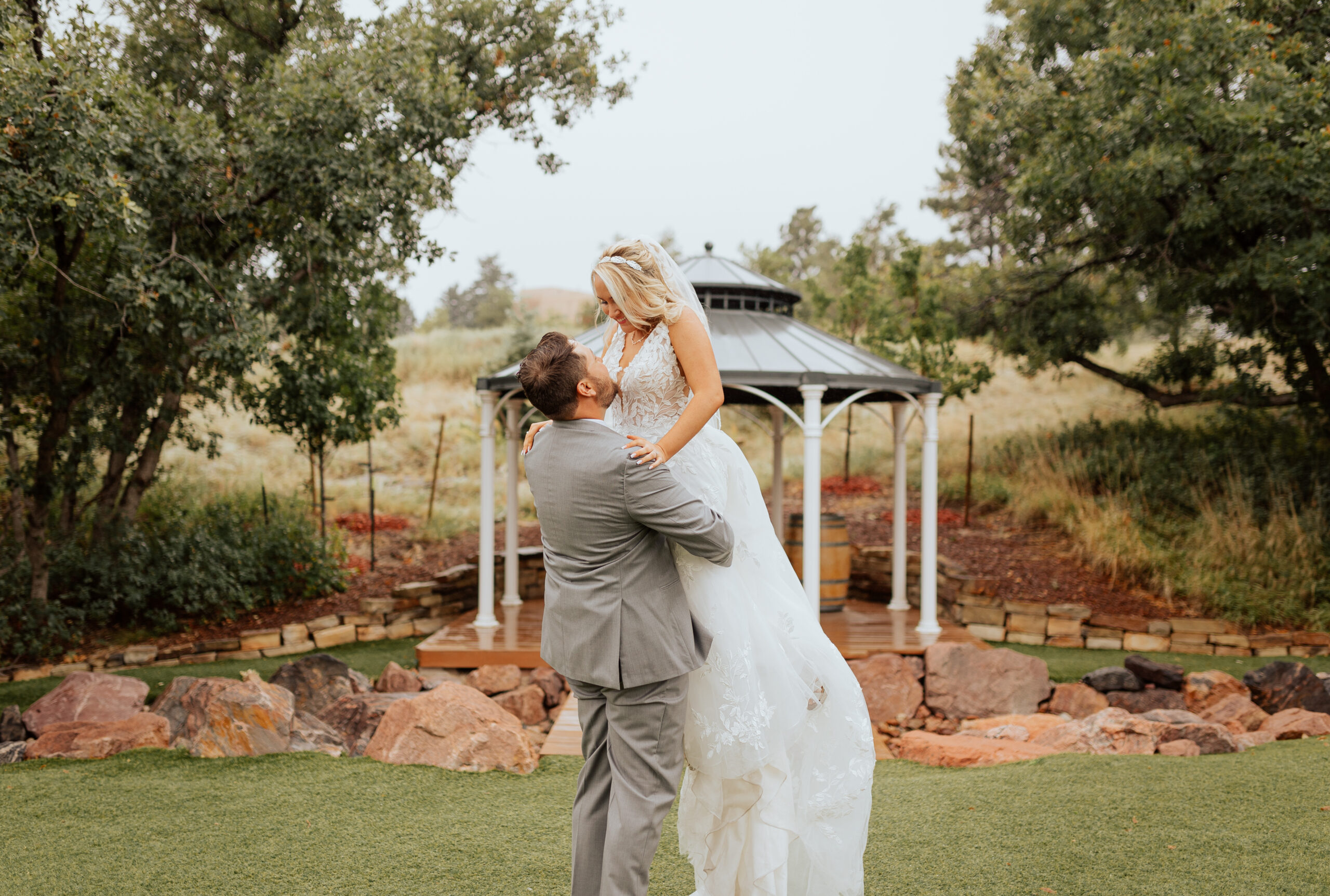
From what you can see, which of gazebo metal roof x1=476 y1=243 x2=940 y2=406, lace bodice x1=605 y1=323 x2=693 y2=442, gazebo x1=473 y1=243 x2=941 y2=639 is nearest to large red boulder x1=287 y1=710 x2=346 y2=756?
gazebo x1=473 y1=243 x2=941 y2=639

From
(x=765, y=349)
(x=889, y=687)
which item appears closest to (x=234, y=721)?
(x=889, y=687)

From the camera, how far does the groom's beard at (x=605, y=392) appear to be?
7.86ft

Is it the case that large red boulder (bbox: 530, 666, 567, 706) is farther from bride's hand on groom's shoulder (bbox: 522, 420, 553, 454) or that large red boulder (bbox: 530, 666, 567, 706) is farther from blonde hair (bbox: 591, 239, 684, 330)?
blonde hair (bbox: 591, 239, 684, 330)

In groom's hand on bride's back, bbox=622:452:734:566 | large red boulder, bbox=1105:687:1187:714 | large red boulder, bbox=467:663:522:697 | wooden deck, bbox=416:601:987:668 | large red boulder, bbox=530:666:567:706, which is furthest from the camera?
wooden deck, bbox=416:601:987:668

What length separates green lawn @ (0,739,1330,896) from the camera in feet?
10.5

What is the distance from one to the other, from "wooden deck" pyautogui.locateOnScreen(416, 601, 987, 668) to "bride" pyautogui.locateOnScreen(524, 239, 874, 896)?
4.08 metres

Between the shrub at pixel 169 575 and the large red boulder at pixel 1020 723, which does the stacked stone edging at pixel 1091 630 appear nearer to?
the large red boulder at pixel 1020 723

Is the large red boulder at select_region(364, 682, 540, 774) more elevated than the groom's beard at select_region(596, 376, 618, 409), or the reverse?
the groom's beard at select_region(596, 376, 618, 409)

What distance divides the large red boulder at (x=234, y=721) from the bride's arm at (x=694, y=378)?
3331 millimetres

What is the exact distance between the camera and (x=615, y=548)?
2363 millimetres

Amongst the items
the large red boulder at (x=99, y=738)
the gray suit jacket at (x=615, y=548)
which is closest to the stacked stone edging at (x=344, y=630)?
the large red boulder at (x=99, y=738)

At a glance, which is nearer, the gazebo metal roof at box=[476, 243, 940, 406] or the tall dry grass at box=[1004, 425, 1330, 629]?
the gazebo metal roof at box=[476, 243, 940, 406]

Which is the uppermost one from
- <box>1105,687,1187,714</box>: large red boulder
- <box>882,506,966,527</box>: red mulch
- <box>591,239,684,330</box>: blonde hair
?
<box>591,239,684,330</box>: blonde hair

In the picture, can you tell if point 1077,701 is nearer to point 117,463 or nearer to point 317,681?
point 317,681
